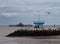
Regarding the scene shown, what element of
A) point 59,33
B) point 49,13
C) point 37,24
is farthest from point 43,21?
point 59,33

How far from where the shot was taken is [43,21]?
7431 cm

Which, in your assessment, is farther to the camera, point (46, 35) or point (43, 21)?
point (43, 21)

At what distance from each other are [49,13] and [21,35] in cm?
1577

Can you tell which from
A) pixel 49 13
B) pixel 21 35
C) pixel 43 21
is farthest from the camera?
pixel 43 21

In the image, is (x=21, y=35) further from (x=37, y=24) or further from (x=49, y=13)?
(x=37, y=24)

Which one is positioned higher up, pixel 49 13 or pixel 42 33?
pixel 49 13

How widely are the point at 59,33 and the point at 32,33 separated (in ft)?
19.9

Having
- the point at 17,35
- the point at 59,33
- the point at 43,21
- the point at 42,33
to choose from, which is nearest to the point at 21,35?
the point at 17,35

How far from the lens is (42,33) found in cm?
5156

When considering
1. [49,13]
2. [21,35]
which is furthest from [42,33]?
[49,13]

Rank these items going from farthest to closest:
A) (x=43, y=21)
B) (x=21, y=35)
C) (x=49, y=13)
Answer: (x=43, y=21)
(x=49, y=13)
(x=21, y=35)

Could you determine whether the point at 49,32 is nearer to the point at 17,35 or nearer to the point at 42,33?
the point at 42,33

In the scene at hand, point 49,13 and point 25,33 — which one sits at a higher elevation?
point 49,13

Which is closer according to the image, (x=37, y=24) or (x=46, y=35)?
(x=46, y=35)
